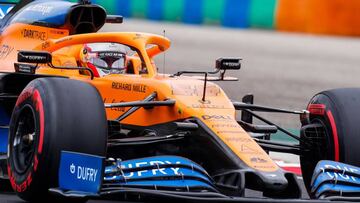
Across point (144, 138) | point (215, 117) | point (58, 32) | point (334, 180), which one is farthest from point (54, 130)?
point (58, 32)

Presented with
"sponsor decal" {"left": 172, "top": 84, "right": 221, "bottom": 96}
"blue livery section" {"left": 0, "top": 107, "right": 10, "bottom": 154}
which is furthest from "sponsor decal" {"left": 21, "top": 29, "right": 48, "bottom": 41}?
"sponsor decal" {"left": 172, "top": 84, "right": 221, "bottom": 96}

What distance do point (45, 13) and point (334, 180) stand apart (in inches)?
143

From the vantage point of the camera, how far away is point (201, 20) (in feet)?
88.9

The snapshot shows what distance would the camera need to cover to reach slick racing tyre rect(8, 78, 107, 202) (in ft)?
24.6

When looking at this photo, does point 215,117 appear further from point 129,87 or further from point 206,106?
point 129,87

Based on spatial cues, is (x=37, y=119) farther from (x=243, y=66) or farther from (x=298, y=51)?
(x=298, y=51)

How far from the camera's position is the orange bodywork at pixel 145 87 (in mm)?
8188

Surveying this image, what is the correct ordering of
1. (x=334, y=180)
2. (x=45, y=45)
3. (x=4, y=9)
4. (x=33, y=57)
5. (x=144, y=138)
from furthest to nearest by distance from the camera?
(x=4, y=9)
(x=45, y=45)
(x=33, y=57)
(x=144, y=138)
(x=334, y=180)

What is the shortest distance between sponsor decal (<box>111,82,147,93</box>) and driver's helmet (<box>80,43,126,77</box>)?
0.67 metres

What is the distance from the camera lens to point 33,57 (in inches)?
340

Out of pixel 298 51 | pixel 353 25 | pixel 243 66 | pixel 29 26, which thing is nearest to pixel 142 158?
pixel 29 26

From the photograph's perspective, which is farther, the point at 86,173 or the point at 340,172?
the point at 340,172

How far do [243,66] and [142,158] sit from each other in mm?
13602

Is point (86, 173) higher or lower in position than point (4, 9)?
lower
